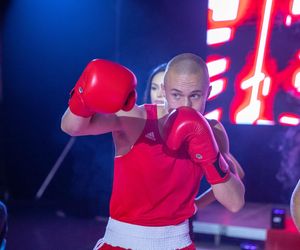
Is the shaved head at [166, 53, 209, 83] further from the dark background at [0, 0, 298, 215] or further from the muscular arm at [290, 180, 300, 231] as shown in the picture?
the dark background at [0, 0, 298, 215]

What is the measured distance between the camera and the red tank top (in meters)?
1.54

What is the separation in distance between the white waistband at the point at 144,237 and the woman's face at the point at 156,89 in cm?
105

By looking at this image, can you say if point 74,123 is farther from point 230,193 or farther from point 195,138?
point 230,193

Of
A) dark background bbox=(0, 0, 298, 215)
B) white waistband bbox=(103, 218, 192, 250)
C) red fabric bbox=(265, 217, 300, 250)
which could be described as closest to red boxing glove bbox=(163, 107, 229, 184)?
white waistband bbox=(103, 218, 192, 250)

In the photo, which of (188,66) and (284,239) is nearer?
(188,66)

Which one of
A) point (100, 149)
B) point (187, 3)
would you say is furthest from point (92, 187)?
point (187, 3)

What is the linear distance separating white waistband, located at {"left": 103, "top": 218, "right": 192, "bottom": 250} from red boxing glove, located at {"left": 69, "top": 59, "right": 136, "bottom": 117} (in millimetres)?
426

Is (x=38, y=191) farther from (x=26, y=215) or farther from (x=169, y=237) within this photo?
(x=169, y=237)

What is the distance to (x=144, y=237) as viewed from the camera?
1.55m

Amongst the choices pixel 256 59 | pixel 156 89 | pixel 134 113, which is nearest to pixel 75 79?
pixel 256 59

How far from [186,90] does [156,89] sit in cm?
103

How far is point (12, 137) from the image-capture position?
5051 millimetres

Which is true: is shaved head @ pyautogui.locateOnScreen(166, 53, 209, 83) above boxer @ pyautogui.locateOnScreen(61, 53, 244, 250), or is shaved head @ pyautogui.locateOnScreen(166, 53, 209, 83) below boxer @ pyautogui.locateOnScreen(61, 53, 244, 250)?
above

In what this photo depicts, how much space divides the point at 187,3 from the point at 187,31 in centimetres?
24
